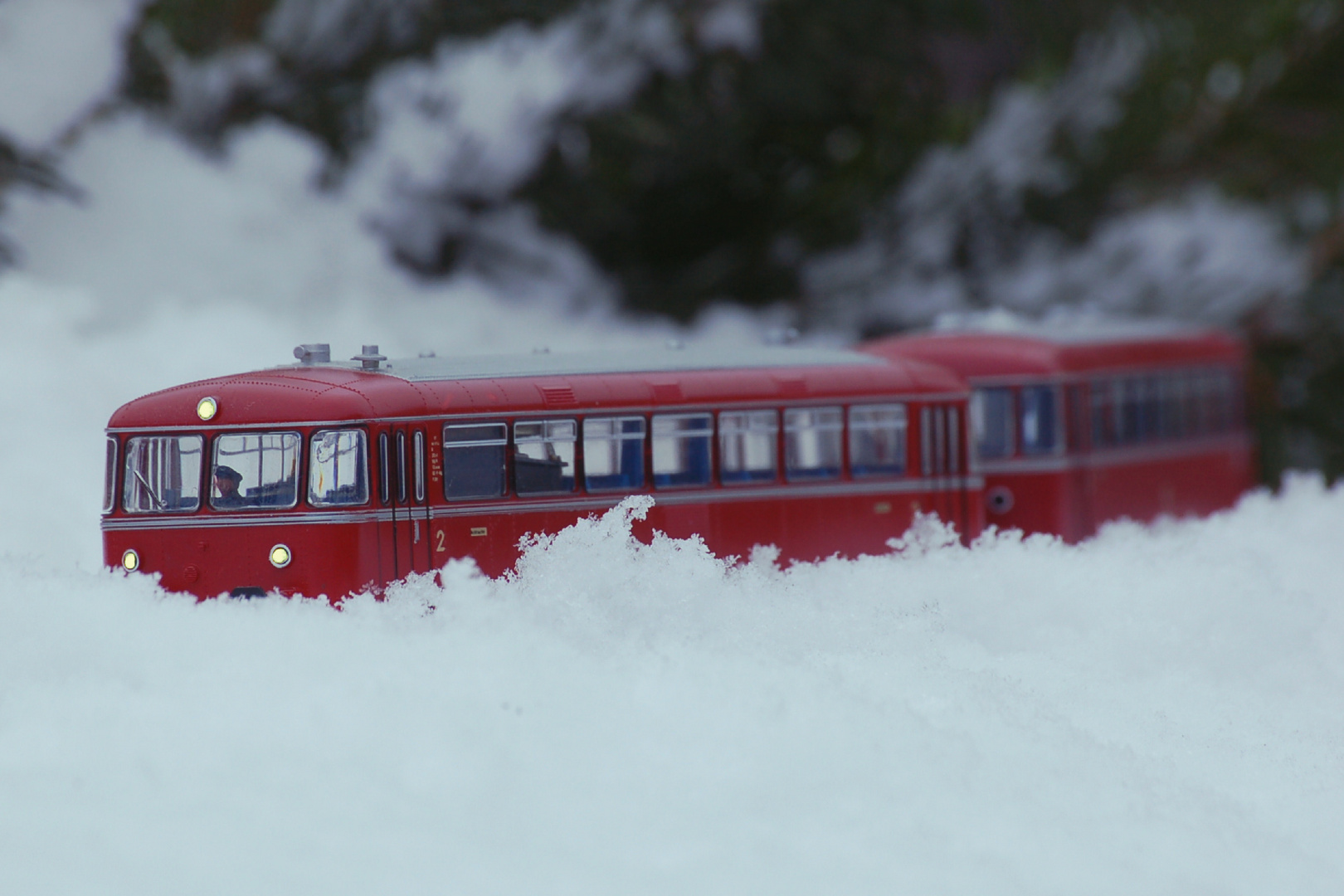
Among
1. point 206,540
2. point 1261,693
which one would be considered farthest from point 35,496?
point 1261,693

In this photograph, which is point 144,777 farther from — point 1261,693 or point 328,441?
point 1261,693

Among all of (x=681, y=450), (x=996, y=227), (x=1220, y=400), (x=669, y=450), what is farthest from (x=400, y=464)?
(x=996, y=227)

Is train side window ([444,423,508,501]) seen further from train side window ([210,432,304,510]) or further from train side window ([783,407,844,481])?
train side window ([783,407,844,481])

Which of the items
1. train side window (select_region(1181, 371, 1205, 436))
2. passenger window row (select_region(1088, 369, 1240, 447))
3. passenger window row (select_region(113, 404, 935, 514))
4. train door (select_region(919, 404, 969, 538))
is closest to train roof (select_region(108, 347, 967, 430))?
passenger window row (select_region(113, 404, 935, 514))

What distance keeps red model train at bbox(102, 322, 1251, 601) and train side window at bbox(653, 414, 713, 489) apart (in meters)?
0.02

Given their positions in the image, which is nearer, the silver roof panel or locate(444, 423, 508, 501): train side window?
locate(444, 423, 508, 501): train side window

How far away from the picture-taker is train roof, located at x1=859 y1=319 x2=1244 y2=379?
54.7ft

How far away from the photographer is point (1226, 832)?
823cm

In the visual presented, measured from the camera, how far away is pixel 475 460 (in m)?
12.1

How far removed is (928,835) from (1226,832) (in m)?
1.74

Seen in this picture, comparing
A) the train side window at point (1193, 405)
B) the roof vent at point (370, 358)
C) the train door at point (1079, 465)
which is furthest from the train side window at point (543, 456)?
the train side window at point (1193, 405)

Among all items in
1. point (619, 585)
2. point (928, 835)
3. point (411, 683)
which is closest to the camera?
point (928, 835)

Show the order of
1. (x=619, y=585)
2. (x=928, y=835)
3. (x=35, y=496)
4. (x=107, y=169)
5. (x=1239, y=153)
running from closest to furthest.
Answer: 1. (x=928, y=835)
2. (x=619, y=585)
3. (x=35, y=496)
4. (x=107, y=169)
5. (x=1239, y=153)

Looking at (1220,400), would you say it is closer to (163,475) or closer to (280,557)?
(280,557)
